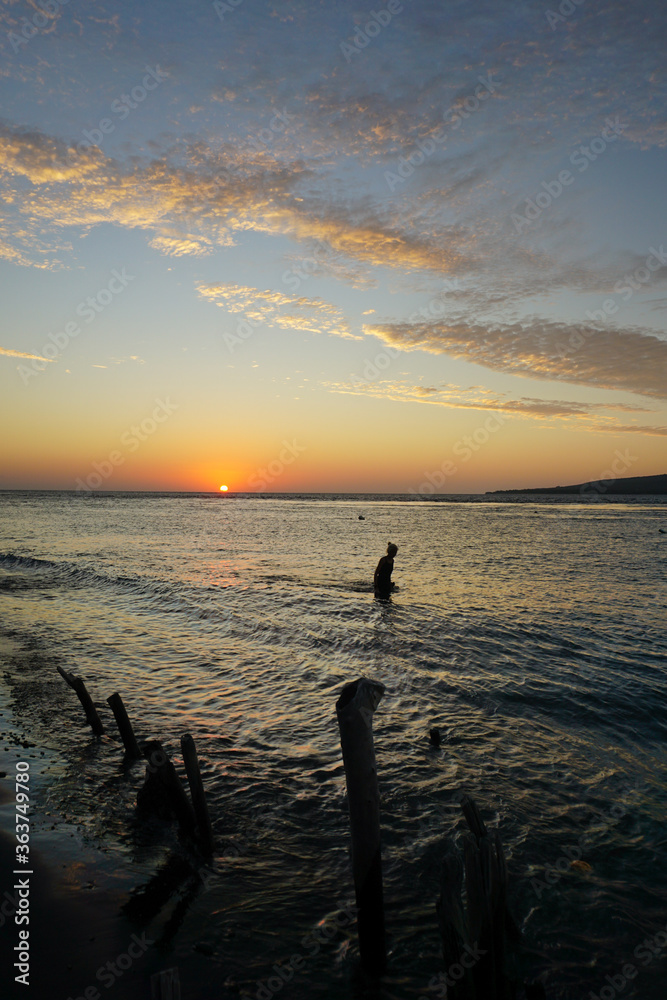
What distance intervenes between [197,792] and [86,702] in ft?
15.8

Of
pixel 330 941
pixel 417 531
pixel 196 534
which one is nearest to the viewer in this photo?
pixel 330 941

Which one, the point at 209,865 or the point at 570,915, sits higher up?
the point at 209,865

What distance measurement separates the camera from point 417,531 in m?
65.3

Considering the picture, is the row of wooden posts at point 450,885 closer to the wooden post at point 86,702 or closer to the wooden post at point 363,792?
the wooden post at point 363,792

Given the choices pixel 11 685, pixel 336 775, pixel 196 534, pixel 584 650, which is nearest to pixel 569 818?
pixel 336 775

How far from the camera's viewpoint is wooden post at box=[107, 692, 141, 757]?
9.12 meters

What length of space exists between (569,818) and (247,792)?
503 cm

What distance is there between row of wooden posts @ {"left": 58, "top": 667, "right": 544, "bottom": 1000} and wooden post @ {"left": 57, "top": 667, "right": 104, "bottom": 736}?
4.64 m

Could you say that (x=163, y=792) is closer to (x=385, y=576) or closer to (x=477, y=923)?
(x=477, y=923)

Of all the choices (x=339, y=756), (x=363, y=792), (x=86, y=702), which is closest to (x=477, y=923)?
(x=363, y=792)

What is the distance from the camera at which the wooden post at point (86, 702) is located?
33.4 feet

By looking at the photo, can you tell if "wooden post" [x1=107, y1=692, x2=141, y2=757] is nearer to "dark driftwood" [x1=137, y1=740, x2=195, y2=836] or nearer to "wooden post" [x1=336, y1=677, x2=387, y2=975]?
"dark driftwood" [x1=137, y1=740, x2=195, y2=836]

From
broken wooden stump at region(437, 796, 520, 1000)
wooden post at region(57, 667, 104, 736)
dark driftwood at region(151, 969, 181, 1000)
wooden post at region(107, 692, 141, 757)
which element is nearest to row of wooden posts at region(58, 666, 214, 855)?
wooden post at region(107, 692, 141, 757)

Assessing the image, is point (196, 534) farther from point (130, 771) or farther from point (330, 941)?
point (330, 941)
